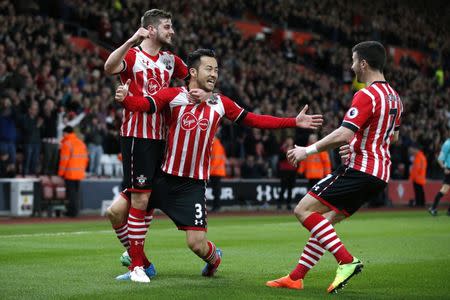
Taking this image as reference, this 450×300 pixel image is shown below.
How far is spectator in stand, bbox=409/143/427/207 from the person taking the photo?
1184 inches

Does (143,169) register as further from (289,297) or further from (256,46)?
(256,46)

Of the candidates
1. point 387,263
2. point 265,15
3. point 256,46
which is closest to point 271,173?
point 256,46

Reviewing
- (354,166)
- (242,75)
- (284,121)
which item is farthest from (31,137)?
(354,166)

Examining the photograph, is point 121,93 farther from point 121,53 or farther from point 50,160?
point 50,160

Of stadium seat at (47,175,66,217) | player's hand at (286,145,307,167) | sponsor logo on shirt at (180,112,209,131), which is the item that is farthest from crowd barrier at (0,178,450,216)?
player's hand at (286,145,307,167)

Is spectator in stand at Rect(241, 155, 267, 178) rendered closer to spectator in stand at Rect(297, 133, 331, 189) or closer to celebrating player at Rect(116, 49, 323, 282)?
spectator in stand at Rect(297, 133, 331, 189)

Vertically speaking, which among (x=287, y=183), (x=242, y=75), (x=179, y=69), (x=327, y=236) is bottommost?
(x=287, y=183)

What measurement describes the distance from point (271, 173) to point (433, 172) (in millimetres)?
9151

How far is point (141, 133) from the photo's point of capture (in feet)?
30.2

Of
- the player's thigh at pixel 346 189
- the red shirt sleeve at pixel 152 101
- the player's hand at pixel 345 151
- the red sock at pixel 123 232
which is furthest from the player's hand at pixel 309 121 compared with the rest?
the red sock at pixel 123 232

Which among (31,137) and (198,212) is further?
(31,137)

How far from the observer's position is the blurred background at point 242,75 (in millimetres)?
22844

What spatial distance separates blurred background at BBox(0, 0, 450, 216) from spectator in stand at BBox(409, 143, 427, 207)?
1014mm

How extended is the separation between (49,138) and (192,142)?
47.1 feet
